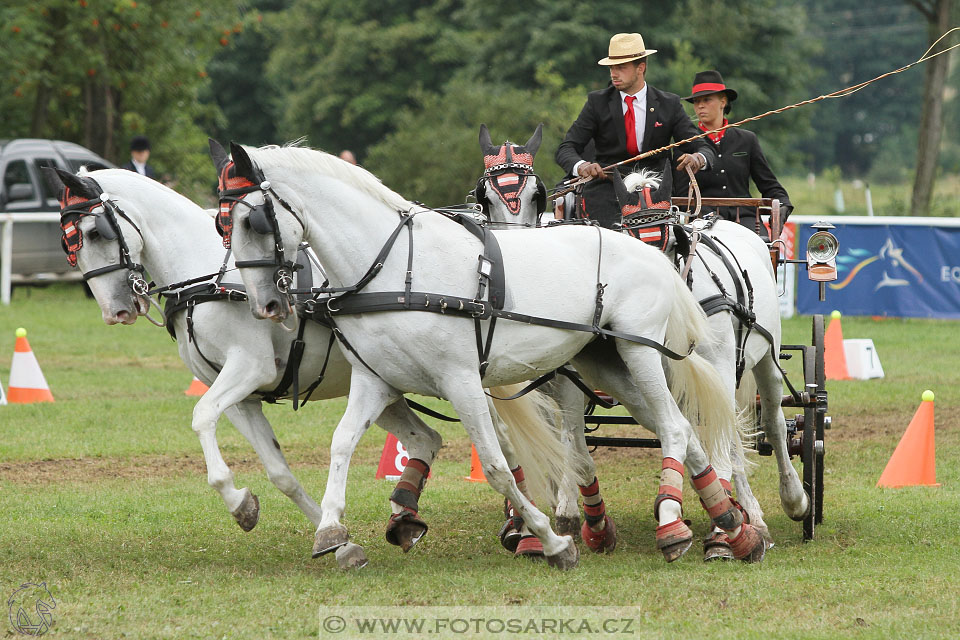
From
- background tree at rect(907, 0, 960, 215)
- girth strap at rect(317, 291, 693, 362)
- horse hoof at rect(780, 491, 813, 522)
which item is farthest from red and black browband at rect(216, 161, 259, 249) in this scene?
background tree at rect(907, 0, 960, 215)

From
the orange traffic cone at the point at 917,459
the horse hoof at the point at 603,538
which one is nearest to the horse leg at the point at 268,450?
the horse hoof at the point at 603,538

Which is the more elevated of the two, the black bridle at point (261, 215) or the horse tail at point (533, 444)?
the black bridle at point (261, 215)

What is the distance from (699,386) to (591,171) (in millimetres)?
1445

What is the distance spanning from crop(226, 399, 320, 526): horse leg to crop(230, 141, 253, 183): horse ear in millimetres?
1511

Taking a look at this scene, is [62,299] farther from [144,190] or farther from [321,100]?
[321,100]

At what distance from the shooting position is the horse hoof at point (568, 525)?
667cm

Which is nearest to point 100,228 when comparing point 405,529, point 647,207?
point 405,529

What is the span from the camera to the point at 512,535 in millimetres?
6312

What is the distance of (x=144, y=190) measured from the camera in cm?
628

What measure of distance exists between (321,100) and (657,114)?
107 ft

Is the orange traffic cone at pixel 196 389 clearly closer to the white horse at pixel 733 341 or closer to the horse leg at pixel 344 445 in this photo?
the white horse at pixel 733 341

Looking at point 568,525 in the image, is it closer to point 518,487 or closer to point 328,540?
point 518,487

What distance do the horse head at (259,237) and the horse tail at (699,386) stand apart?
198 cm

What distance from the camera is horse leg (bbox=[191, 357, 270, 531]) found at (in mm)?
5840
